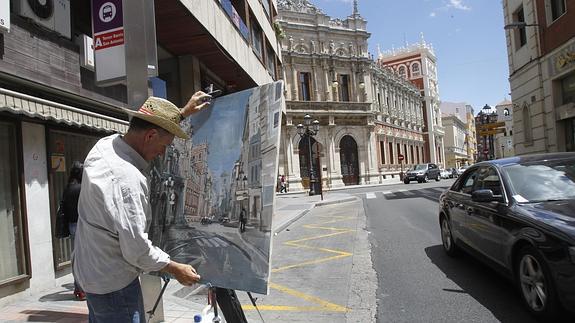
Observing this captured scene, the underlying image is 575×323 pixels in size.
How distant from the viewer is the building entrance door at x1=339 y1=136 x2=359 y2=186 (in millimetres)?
47938

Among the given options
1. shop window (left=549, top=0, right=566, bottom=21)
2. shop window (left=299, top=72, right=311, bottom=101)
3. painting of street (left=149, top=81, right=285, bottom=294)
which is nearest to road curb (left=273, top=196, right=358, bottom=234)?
painting of street (left=149, top=81, right=285, bottom=294)

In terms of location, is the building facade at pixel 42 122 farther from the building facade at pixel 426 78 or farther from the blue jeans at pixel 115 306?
the building facade at pixel 426 78

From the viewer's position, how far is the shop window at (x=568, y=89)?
17.6 metres

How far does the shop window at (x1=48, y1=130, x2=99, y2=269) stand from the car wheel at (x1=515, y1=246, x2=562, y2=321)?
6.08 metres

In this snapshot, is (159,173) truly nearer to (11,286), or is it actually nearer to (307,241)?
(11,286)

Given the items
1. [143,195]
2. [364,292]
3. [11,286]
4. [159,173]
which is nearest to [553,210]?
[364,292]

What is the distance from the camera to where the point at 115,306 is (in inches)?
91.0

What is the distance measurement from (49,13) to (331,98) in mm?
41925

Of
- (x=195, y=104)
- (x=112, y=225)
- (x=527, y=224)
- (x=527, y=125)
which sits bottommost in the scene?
(x=527, y=224)

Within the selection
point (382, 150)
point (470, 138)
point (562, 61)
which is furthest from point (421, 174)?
point (470, 138)

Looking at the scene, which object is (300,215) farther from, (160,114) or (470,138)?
(470,138)

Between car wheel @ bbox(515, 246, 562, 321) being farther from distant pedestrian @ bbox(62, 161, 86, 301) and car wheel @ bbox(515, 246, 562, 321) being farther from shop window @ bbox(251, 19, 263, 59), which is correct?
shop window @ bbox(251, 19, 263, 59)

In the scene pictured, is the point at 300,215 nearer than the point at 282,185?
Yes

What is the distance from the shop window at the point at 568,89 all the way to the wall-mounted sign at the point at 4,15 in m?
18.5
